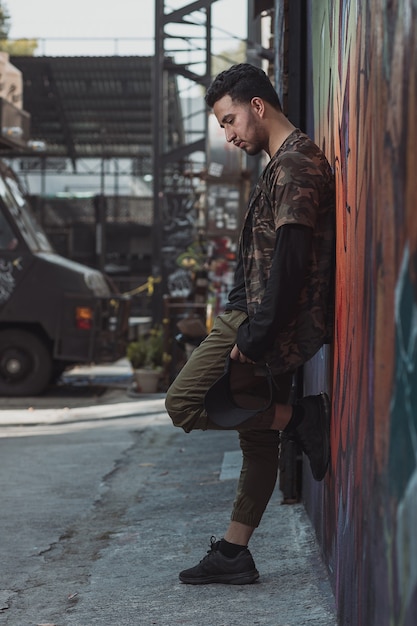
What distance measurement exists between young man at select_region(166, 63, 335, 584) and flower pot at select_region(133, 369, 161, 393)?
9318mm

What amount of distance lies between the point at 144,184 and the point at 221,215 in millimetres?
23783

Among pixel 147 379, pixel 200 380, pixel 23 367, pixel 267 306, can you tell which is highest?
pixel 267 306

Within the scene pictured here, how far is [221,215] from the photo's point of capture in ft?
54.5

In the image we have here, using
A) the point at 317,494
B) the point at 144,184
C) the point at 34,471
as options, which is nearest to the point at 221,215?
the point at 34,471

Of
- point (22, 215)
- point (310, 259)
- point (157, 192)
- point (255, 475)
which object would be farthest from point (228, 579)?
point (157, 192)

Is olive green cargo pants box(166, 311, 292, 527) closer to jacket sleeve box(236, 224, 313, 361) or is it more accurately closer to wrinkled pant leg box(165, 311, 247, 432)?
wrinkled pant leg box(165, 311, 247, 432)

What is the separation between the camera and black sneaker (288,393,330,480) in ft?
13.3

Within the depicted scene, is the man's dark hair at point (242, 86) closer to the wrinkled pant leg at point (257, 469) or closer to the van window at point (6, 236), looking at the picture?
the wrinkled pant leg at point (257, 469)

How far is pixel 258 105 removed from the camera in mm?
4070

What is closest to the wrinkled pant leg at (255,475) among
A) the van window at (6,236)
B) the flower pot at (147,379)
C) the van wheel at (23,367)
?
the flower pot at (147,379)

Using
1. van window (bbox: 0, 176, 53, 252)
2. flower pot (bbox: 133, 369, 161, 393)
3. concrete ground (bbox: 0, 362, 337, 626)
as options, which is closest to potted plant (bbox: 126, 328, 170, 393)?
flower pot (bbox: 133, 369, 161, 393)

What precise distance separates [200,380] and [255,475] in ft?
1.42

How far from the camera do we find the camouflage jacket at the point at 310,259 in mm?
3843

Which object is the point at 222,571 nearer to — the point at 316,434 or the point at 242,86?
the point at 316,434
